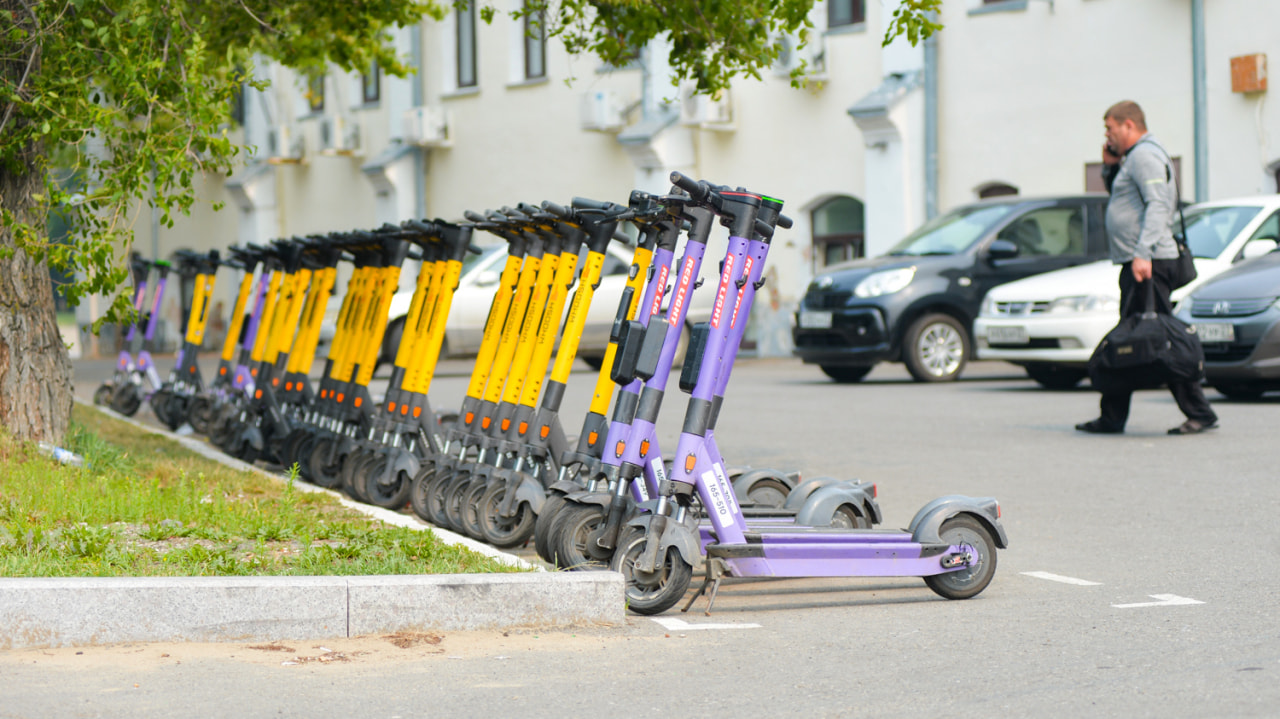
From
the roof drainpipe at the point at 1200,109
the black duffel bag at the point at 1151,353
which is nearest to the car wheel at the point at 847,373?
the roof drainpipe at the point at 1200,109

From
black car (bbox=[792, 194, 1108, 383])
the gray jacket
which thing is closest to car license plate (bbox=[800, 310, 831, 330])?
black car (bbox=[792, 194, 1108, 383])

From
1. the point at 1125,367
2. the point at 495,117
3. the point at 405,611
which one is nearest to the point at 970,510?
the point at 405,611

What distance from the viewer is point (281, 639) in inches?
205

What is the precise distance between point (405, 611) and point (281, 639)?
391 mm

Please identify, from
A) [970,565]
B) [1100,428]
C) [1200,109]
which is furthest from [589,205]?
[1200,109]

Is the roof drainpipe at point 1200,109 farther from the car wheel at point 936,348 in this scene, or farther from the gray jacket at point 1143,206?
the gray jacket at point 1143,206

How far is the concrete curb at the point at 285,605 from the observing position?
198 inches

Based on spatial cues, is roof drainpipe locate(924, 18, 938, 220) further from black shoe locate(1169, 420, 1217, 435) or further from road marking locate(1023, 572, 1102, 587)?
road marking locate(1023, 572, 1102, 587)

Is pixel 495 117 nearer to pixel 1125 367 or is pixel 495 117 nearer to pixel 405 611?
pixel 1125 367

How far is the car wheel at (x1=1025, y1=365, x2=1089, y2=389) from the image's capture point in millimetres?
15367

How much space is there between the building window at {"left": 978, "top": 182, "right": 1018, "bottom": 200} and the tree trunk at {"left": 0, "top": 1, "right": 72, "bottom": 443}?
15.3 metres

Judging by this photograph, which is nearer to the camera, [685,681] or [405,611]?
[685,681]

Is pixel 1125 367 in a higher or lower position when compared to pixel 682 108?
lower

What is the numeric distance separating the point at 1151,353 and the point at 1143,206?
952 millimetres
